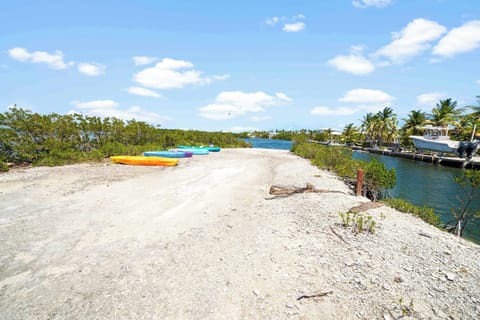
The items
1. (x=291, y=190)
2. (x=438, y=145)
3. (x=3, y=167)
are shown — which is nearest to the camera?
(x=291, y=190)

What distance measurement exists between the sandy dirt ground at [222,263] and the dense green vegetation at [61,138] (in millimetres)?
8030

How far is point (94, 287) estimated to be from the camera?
3613 millimetres

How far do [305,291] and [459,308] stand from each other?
2091 mm

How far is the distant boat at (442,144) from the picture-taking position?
3584 centimetres

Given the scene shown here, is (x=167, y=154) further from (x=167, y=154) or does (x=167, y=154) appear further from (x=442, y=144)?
(x=442, y=144)

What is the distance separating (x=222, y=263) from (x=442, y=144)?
50.9 m

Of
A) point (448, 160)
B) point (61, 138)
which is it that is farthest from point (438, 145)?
point (61, 138)

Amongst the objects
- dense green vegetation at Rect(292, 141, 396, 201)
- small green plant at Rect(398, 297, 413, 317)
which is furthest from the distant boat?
small green plant at Rect(398, 297, 413, 317)

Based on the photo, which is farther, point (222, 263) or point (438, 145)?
point (438, 145)

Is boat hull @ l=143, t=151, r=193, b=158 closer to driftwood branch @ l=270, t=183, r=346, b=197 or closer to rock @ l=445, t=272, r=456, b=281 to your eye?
driftwood branch @ l=270, t=183, r=346, b=197

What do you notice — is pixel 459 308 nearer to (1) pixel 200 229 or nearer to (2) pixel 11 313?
(1) pixel 200 229

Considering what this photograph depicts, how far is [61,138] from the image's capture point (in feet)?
52.6

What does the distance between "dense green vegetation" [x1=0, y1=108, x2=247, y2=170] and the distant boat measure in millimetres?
47103

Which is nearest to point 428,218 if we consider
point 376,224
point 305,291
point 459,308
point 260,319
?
point 376,224
